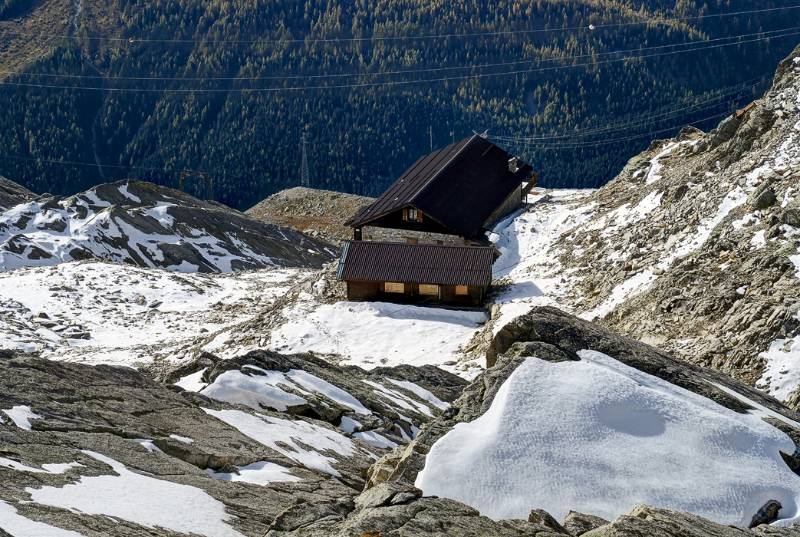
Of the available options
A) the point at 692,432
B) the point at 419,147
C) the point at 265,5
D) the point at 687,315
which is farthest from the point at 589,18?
the point at 692,432

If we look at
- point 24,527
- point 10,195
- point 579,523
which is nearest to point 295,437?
point 579,523

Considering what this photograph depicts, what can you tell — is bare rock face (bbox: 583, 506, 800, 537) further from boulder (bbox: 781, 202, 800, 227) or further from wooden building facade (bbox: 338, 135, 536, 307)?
wooden building facade (bbox: 338, 135, 536, 307)

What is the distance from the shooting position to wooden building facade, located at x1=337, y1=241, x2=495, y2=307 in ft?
154

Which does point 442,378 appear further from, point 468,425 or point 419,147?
point 419,147

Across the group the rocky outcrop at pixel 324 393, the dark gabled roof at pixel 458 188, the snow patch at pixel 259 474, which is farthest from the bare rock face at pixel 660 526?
the dark gabled roof at pixel 458 188

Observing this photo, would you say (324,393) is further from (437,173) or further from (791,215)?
(437,173)

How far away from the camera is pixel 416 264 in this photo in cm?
4797

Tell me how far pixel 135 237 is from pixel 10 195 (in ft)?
71.1

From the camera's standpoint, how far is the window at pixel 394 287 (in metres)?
47.8

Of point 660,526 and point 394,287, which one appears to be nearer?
point 660,526

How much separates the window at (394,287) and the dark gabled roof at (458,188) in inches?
338

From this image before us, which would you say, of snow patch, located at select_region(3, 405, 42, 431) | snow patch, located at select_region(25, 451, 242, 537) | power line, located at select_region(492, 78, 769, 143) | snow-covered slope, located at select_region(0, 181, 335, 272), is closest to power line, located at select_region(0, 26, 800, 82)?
power line, located at select_region(492, 78, 769, 143)

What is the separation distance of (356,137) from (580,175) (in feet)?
121

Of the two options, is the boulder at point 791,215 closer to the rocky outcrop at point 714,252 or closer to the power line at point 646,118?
the rocky outcrop at point 714,252
